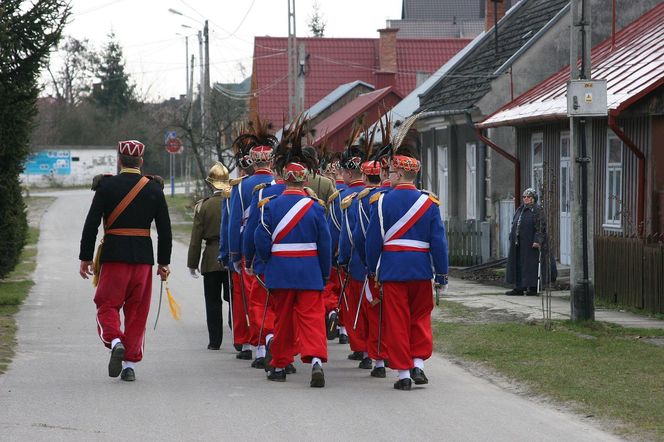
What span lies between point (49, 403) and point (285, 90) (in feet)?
150

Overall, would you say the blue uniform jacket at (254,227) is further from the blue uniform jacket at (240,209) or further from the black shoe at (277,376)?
the black shoe at (277,376)

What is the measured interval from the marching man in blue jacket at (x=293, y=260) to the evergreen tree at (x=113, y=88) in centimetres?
8163

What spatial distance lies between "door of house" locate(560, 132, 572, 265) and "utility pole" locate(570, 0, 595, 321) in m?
7.14

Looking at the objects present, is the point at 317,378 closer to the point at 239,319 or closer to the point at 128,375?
the point at 128,375

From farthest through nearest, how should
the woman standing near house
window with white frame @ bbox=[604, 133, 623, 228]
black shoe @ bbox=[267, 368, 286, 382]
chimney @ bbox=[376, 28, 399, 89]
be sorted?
chimney @ bbox=[376, 28, 399, 89]
window with white frame @ bbox=[604, 133, 623, 228]
the woman standing near house
black shoe @ bbox=[267, 368, 286, 382]

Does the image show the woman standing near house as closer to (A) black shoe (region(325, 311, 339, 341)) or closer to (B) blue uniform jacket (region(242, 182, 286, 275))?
(A) black shoe (region(325, 311, 339, 341))

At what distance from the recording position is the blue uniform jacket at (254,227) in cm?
1070

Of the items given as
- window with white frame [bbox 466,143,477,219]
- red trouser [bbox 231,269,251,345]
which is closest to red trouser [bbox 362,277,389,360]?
red trouser [bbox 231,269,251,345]

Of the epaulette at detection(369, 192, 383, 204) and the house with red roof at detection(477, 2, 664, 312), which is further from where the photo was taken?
the house with red roof at detection(477, 2, 664, 312)

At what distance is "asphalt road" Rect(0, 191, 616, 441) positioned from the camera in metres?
8.03

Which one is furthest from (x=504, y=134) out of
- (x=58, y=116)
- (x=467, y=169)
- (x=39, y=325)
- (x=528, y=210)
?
(x=58, y=116)

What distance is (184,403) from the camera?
9156 millimetres

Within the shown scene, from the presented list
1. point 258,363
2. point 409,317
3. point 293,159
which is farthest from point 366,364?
point 293,159

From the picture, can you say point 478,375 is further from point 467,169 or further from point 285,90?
point 285,90
